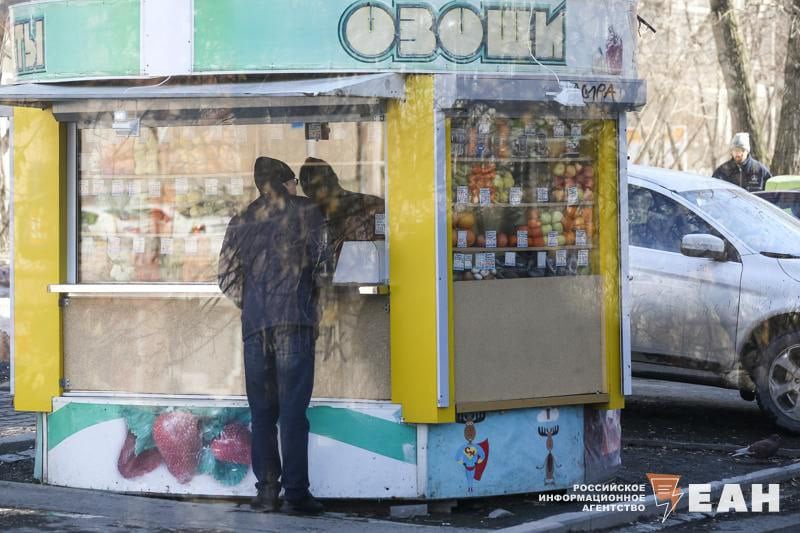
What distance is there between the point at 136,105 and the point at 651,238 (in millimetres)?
4885

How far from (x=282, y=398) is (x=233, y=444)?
1.96 feet

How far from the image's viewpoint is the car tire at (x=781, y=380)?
10.3m

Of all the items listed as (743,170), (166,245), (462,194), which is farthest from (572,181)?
(743,170)

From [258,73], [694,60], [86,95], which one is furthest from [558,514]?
[694,60]

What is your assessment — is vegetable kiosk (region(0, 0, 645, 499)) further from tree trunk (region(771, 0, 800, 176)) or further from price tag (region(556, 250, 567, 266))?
tree trunk (region(771, 0, 800, 176))

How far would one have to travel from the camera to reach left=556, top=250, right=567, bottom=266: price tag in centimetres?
809

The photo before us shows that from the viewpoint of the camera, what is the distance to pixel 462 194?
7762 mm

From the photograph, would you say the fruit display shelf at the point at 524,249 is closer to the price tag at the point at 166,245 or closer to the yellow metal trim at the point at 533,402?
the yellow metal trim at the point at 533,402

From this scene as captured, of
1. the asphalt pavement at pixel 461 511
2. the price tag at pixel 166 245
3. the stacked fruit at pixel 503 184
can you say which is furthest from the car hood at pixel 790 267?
the price tag at pixel 166 245

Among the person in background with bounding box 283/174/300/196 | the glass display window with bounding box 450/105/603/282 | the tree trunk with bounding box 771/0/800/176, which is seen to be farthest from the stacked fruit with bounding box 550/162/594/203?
the tree trunk with bounding box 771/0/800/176

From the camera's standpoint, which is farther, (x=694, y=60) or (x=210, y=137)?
(x=694, y=60)

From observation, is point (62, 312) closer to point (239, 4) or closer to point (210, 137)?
point (210, 137)

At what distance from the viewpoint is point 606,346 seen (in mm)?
8086

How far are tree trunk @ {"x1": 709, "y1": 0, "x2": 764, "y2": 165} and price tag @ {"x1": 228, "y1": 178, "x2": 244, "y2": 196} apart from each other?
45.6ft
